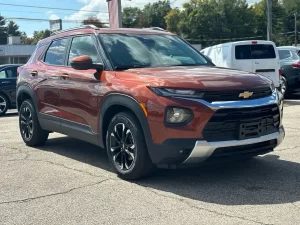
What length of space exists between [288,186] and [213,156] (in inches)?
35.8

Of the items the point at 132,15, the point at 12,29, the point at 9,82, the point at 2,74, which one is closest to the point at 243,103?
the point at 9,82

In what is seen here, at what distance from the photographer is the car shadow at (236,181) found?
4.66 meters

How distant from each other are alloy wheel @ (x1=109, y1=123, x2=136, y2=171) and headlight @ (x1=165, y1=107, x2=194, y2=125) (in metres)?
0.58

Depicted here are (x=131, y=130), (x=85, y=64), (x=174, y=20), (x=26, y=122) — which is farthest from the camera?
(x=174, y=20)

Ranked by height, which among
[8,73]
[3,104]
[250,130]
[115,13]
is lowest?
[3,104]

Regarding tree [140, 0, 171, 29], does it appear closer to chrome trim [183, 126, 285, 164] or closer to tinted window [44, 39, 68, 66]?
tinted window [44, 39, 68, 66]

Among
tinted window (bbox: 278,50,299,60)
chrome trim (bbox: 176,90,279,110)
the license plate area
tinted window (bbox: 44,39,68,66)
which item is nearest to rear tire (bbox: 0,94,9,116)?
tinted window (bbox: 44,39,68,66)

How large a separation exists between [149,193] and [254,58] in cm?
931

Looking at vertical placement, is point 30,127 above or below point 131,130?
below

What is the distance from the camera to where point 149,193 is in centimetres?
489

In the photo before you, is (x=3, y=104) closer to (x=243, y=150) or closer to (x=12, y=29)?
(x=243, y=150)

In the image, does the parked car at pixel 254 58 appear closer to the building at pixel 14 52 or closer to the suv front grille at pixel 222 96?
the suv front grille at pixel 222 96

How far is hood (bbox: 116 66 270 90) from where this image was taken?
487cm

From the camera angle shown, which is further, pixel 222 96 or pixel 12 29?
pixel 12 29
